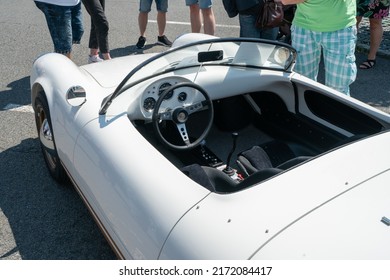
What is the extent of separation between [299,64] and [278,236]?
2002mm

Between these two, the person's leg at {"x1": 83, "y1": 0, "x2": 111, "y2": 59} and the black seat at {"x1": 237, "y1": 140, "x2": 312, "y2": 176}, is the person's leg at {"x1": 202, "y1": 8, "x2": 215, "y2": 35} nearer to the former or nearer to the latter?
the person's leg at {"x1": 83, "y1": 0, "x2": 111, "y2": 59}

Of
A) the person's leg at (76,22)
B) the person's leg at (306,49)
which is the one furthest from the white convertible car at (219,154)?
the person's leg at (76,22)

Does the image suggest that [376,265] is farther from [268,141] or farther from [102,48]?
[102,48]

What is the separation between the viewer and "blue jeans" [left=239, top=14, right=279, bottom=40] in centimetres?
405

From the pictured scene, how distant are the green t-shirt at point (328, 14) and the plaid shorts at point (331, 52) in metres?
0.04

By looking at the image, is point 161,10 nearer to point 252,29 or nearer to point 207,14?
point 207,14

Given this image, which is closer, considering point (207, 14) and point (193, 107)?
point (193, 107)

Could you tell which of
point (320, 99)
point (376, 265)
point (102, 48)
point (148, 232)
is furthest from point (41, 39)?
point (376, 265)

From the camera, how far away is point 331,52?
3.17m

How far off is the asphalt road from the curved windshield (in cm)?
87

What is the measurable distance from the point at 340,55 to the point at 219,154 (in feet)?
3.57

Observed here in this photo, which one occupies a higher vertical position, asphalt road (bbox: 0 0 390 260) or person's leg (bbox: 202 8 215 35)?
person's leg (bbox: 202 8 215 35)

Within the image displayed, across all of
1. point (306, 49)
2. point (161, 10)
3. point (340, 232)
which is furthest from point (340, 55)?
point (161, 10)

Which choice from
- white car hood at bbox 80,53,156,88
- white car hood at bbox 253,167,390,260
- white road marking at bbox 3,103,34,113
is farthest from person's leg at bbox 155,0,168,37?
white car hood at bbox 253,167,390,260
